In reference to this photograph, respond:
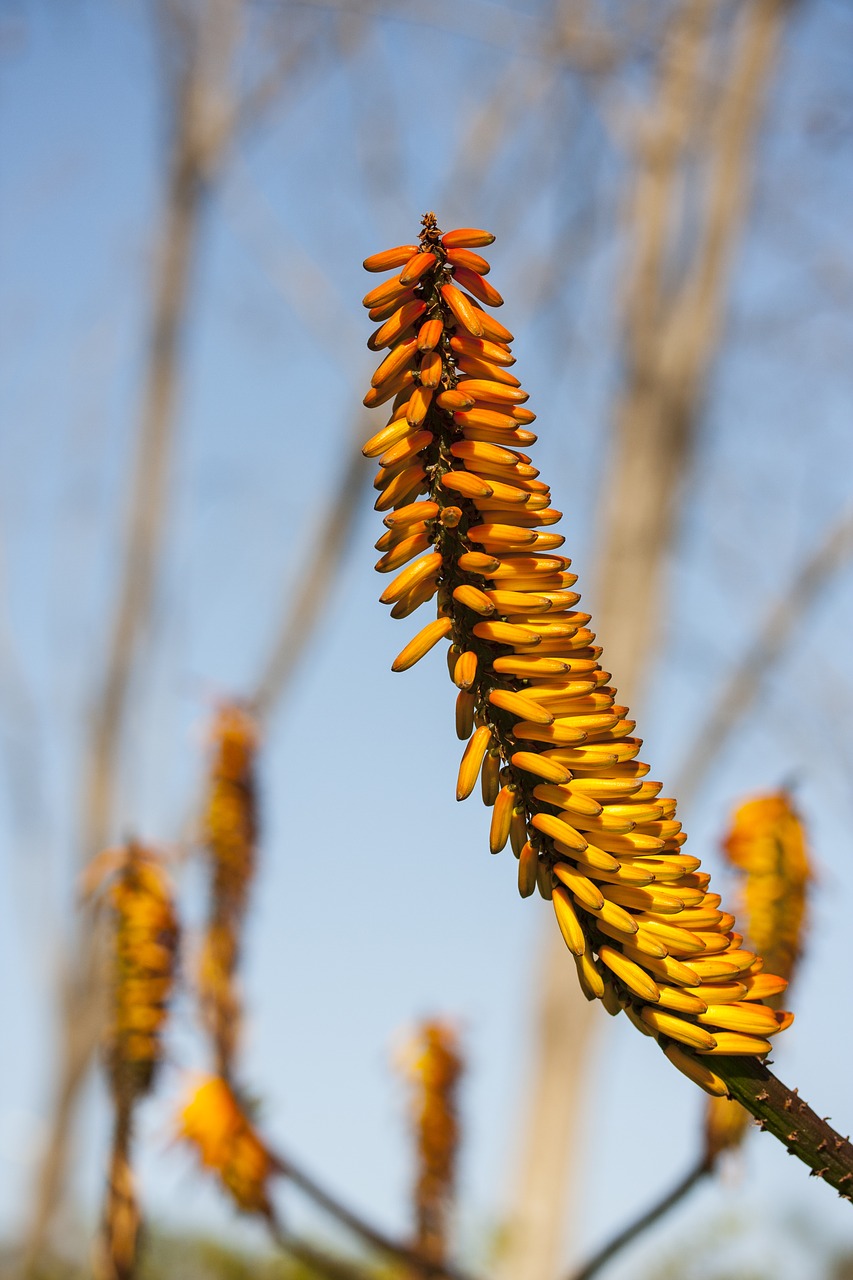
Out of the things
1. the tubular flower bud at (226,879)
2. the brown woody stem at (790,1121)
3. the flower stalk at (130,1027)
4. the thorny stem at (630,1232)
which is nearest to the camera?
the brown woody stem at (790,1121)

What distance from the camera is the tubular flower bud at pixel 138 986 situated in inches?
91.7

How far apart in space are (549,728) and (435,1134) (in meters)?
2.11

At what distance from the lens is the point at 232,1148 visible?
2799 mm

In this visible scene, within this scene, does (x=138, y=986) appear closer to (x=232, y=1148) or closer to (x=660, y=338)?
(x=232, y=1148)

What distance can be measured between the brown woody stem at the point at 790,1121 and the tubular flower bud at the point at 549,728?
0.06 ft

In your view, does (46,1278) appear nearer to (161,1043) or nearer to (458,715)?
(161,1043)

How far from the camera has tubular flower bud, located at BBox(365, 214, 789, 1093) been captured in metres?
1.21

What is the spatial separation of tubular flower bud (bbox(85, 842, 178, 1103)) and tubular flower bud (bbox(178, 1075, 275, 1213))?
20.2 inches

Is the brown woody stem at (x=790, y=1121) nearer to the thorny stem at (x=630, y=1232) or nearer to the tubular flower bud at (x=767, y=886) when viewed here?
the tubular flower bud at (x=767, y=886)

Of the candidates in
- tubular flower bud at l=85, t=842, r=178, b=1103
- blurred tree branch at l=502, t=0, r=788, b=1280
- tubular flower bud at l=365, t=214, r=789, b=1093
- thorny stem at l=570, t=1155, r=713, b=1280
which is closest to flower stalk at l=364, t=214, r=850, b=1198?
tubular flower bud at l=365, t=214, r=789, b=1093

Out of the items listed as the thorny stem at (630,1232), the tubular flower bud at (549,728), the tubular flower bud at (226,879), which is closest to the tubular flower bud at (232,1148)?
the tubular flower bud at (226,879)

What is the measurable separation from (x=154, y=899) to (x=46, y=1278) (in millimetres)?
8966

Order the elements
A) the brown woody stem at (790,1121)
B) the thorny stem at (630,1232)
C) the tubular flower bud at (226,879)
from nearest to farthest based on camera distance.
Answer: the brown woody stem at (790,1121), the thorny stem at (630,1232), the tubular flower bud at (226,879)

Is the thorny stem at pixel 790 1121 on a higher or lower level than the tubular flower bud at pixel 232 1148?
higher
